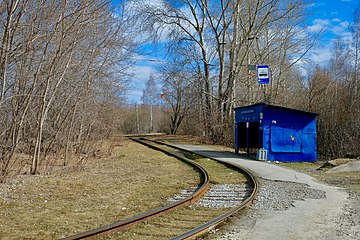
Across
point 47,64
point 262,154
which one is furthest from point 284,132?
point 47,64

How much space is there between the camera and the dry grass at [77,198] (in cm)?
687

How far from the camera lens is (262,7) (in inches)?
1329

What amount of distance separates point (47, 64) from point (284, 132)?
14604 mm

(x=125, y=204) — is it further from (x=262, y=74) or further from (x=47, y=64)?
(x=262, y=74)

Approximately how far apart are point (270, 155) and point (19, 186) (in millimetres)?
14996

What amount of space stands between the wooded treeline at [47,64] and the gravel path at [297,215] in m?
6.86

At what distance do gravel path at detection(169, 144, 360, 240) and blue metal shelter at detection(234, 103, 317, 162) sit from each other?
9.35 meters

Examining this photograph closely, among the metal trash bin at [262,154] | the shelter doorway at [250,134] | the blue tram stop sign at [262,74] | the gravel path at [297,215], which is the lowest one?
the gravel path at [297,215]

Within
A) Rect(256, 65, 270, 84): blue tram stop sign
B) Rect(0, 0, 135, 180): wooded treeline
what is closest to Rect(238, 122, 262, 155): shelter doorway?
Rect(256, 65, 270, 84): blue tram stop sign

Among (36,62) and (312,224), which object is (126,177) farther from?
(312,224)

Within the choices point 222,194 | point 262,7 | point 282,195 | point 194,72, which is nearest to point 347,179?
point 282,195

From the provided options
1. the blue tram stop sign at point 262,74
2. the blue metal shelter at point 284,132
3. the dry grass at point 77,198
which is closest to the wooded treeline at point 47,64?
the dry grass at point 77,198

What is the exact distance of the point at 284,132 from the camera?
22.5 m

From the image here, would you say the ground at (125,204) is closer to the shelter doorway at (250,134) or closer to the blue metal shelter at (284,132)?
the blue metal shelter at (284,132)
